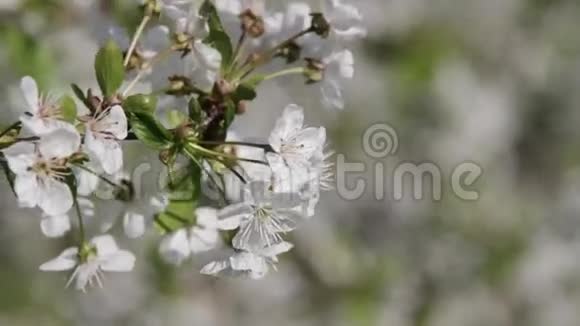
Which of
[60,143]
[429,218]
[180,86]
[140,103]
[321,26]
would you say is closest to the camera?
[60,143]

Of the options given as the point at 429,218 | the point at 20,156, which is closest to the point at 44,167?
the point at 20,156

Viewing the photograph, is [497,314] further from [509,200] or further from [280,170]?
[280,170]

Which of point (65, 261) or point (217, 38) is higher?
point (217, 38)

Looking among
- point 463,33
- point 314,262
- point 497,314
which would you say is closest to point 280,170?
point 314,262

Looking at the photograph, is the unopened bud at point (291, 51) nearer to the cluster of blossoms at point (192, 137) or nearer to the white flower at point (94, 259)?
the cluster of blossoms at point (192, 137)

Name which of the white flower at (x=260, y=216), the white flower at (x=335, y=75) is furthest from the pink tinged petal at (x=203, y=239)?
the white flower at (x=335, y=75)

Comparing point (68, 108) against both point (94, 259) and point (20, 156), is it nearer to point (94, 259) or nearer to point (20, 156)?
point (20, 156)

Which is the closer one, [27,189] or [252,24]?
[27,189]
